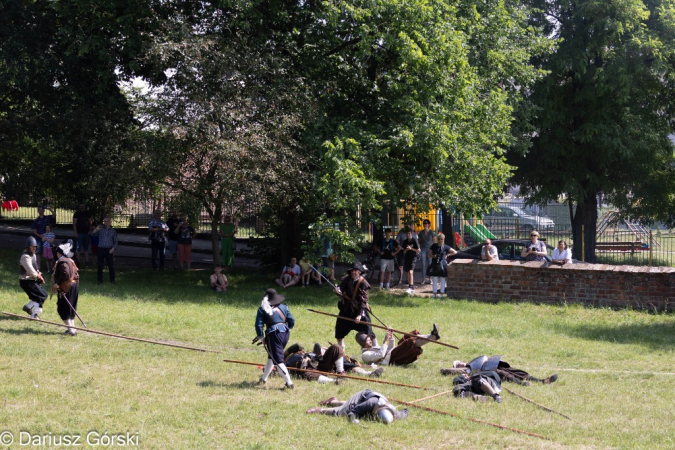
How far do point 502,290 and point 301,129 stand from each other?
6.50m

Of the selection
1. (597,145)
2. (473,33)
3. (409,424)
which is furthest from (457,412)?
(597,145)

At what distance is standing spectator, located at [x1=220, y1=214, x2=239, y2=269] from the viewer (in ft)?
72.9

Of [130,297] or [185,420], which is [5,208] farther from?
[185,420]

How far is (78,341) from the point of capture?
40.4 ft

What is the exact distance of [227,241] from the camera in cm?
2269

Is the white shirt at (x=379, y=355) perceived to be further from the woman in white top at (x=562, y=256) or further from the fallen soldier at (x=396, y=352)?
the woman in white top at (x=562, y=256)

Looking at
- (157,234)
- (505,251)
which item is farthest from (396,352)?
(157,234)

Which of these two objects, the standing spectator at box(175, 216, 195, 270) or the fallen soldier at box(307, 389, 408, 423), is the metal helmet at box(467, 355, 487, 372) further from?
the standing spectator at box(175, 216, 195, 270)

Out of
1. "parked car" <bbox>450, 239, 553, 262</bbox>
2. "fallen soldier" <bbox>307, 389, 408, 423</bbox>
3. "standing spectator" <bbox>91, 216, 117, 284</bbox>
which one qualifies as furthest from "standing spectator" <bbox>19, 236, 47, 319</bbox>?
"parked car" <bbox>450, 239, 553, 262</bbox>

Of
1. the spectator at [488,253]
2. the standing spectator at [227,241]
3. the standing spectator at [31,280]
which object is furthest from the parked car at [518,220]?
the standing spectator at [31,280]

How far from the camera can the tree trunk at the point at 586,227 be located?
25.5 m

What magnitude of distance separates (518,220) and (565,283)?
34.7 feet

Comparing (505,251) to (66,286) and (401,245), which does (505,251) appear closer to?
(401,245)

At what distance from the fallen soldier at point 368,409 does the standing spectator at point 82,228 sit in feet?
51.7
